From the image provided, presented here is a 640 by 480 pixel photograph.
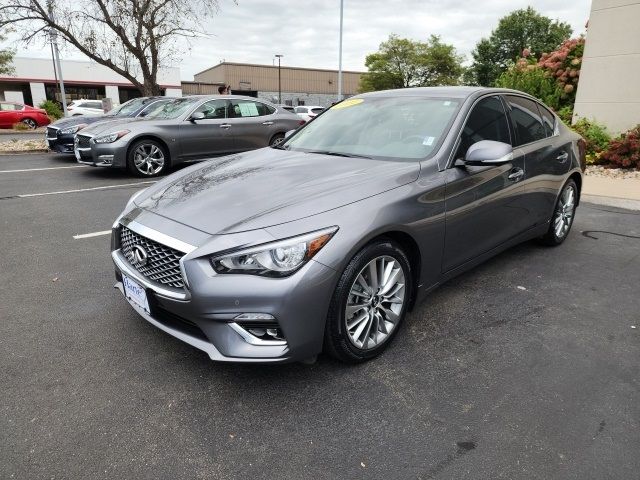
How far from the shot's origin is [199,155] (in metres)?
9.16

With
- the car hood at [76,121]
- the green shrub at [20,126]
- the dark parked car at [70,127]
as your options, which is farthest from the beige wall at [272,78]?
the dark parked car at [70,127]

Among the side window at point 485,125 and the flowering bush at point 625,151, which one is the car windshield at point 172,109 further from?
the flowering bush at point 625,151

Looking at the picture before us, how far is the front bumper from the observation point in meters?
2.18

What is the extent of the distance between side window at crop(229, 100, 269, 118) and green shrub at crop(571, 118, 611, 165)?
278 inches

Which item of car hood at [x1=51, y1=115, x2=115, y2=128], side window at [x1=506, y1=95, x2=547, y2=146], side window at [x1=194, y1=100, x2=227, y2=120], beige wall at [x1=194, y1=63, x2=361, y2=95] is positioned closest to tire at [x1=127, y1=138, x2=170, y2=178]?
side window at [x1=194, y1=100, x2=227, y2=120]

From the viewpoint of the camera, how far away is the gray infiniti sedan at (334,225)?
2.23 metres

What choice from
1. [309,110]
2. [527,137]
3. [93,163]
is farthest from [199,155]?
[309,110]

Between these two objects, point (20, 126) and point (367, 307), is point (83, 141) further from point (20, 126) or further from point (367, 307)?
point (20, 126)

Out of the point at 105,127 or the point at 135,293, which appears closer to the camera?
the point at 135,293

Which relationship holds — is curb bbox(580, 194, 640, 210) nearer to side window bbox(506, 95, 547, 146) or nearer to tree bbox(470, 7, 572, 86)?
side window bbox(506, 95, 547, 146)

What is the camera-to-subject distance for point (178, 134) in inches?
346

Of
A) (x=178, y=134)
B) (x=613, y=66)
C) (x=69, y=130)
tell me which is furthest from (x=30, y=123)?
(x=613, y=66)

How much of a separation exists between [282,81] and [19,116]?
46.3m

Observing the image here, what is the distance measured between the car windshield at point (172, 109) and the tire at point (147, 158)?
685 millimetres
